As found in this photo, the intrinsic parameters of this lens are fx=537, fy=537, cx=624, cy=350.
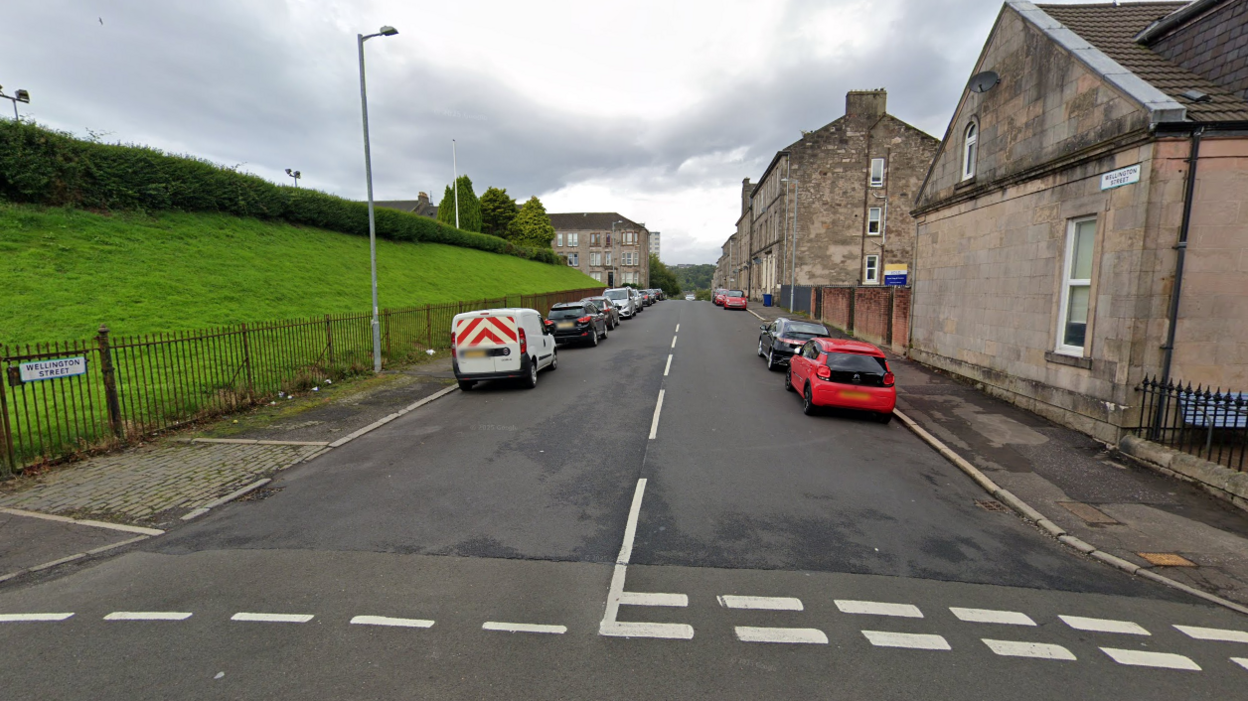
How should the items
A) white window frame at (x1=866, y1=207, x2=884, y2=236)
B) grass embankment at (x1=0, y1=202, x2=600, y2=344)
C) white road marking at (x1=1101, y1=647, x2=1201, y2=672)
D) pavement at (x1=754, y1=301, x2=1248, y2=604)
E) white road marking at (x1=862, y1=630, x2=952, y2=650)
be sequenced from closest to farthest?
white road marking at (x1=1101, y1=647, x2=1201, y2=672) → white road marking at (x1=862, y1=630, x2=952, y2=650) → pavement at (x1=754, y1=301, x2=1248, y2=604) → grass embankment at (x1=0, y1=202, x2=600, y2=344) → white window frame at (x1=866, y1=207, x2=884, y2=236)

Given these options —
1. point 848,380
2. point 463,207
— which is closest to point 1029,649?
point 848,380

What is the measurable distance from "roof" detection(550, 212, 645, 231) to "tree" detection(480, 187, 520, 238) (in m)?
22.7

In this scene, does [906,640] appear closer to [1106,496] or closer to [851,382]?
[1106,496]

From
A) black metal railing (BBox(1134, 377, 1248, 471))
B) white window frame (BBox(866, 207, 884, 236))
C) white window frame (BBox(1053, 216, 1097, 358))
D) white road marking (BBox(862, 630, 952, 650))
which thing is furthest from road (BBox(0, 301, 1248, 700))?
white window frame (BBox(866, 207, 884, 236))

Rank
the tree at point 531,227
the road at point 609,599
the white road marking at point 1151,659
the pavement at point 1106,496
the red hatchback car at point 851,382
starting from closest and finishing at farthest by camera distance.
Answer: the road at point 609,599
the white road marking at point 1151,659
the pavement at point 1106,496
the red hatchback car at point 851,382
the tree at point 531,227

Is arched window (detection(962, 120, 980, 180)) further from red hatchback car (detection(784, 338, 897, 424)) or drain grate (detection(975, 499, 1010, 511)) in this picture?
drain grate (detection(975, 499, 1010, 511))

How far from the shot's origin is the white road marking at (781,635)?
365cm

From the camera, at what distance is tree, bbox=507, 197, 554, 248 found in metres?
68.0

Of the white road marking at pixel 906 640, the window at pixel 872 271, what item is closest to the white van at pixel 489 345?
the white road marking at pixel 906 640

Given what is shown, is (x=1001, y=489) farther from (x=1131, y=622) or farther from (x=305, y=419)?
(x=305, y=419)

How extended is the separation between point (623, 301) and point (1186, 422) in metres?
28.9

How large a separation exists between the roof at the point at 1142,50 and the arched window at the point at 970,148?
2.50 m

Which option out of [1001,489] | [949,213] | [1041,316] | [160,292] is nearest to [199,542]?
[1001,489]

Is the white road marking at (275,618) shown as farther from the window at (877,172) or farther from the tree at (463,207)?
the tree at (463,207)
